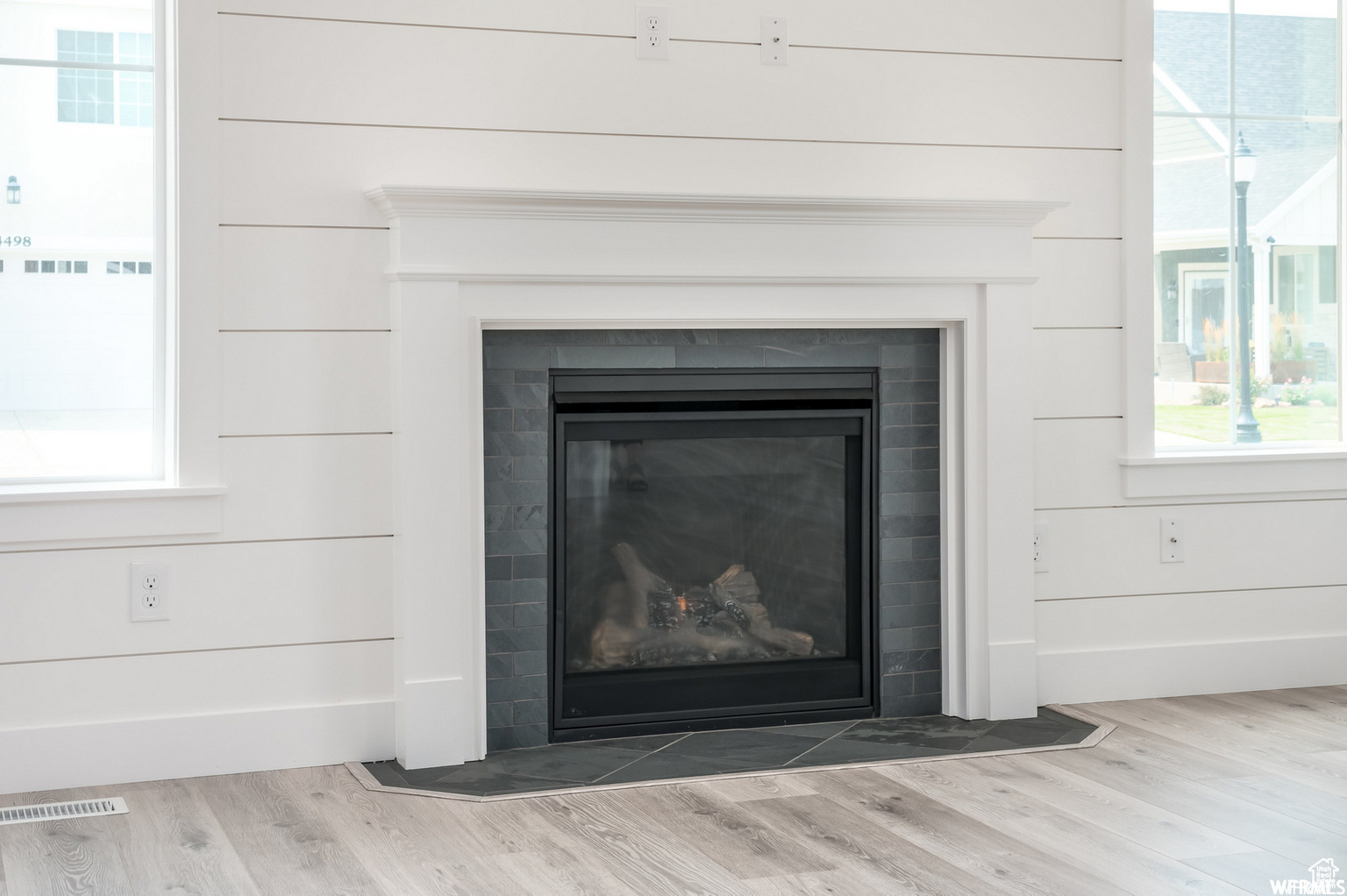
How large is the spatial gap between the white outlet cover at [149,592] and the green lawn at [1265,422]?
255 cm

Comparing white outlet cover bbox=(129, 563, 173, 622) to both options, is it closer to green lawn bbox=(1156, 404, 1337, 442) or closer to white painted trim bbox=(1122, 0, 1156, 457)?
white painted trim bbox=(1122, 0, 1156, 457)

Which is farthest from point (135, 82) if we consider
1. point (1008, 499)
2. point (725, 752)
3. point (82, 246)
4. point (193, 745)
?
point (1008, 499)

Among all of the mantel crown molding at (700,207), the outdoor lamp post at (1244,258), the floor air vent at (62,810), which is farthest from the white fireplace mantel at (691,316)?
the outdoor lamp post at (1244,258)

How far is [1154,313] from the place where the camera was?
3.26 m

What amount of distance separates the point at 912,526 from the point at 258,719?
1.64 metres

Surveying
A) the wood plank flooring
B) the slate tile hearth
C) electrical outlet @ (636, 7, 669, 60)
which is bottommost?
the wood plank flooring

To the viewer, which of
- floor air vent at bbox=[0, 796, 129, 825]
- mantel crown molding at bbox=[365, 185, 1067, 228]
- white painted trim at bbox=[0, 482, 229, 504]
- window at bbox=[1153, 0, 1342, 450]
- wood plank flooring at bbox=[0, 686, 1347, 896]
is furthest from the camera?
window at bbox=[1153, 0, 1342, 450]

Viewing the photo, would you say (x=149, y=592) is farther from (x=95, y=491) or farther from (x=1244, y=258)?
(x=1244, y=258)

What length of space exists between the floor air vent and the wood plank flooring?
0.04m

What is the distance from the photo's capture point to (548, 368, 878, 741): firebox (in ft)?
9.48

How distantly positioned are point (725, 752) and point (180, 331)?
153cm

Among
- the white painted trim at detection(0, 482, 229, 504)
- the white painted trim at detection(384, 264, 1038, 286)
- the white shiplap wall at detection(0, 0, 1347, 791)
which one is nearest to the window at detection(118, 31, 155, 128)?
the white shiplap wall at detection(0, 0, 1347, 791)

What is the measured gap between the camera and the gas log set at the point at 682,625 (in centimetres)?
295

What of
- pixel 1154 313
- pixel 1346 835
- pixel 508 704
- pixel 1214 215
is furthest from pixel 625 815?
pixel 1214 215
